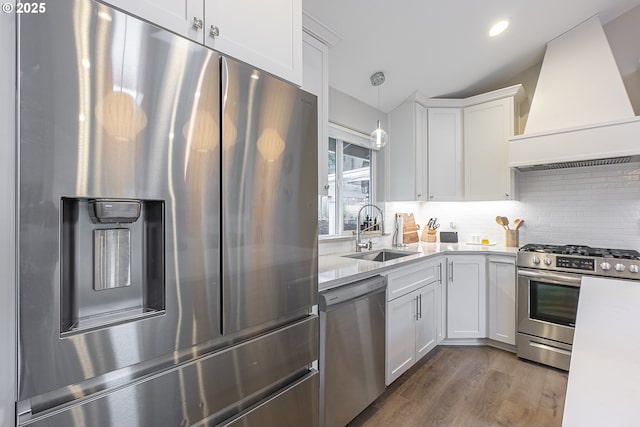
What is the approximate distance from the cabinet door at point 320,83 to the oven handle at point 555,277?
1960 mm

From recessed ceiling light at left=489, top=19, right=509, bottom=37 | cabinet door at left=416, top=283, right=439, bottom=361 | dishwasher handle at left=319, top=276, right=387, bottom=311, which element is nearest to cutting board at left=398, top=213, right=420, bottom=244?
cabinet door at left=416, top=283, right=439, bottom=361

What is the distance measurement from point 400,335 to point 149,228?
1896mm

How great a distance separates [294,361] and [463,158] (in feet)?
9.75

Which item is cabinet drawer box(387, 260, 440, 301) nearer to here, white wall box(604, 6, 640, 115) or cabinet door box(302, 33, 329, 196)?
cabinet door box(302, 33, 329, 196)

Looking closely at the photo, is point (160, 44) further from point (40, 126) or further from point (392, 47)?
point (392, 47)

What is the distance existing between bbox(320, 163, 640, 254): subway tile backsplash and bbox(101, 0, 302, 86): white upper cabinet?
5.35 feet

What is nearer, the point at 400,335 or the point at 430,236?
the point at 400,335

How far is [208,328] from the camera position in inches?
37.2

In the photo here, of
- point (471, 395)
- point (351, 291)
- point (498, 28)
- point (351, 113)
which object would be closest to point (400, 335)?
point (471, 395)

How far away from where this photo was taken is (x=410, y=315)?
2312mm

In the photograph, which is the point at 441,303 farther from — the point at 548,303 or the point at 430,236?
the point at 430,236

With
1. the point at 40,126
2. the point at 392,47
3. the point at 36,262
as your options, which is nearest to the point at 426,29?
A: the point at 392,47

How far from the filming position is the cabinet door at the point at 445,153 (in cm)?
338

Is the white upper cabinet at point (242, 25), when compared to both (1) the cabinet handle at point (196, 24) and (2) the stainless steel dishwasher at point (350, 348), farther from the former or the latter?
(2) the stainless steel dishwasher at point (350, 348)
